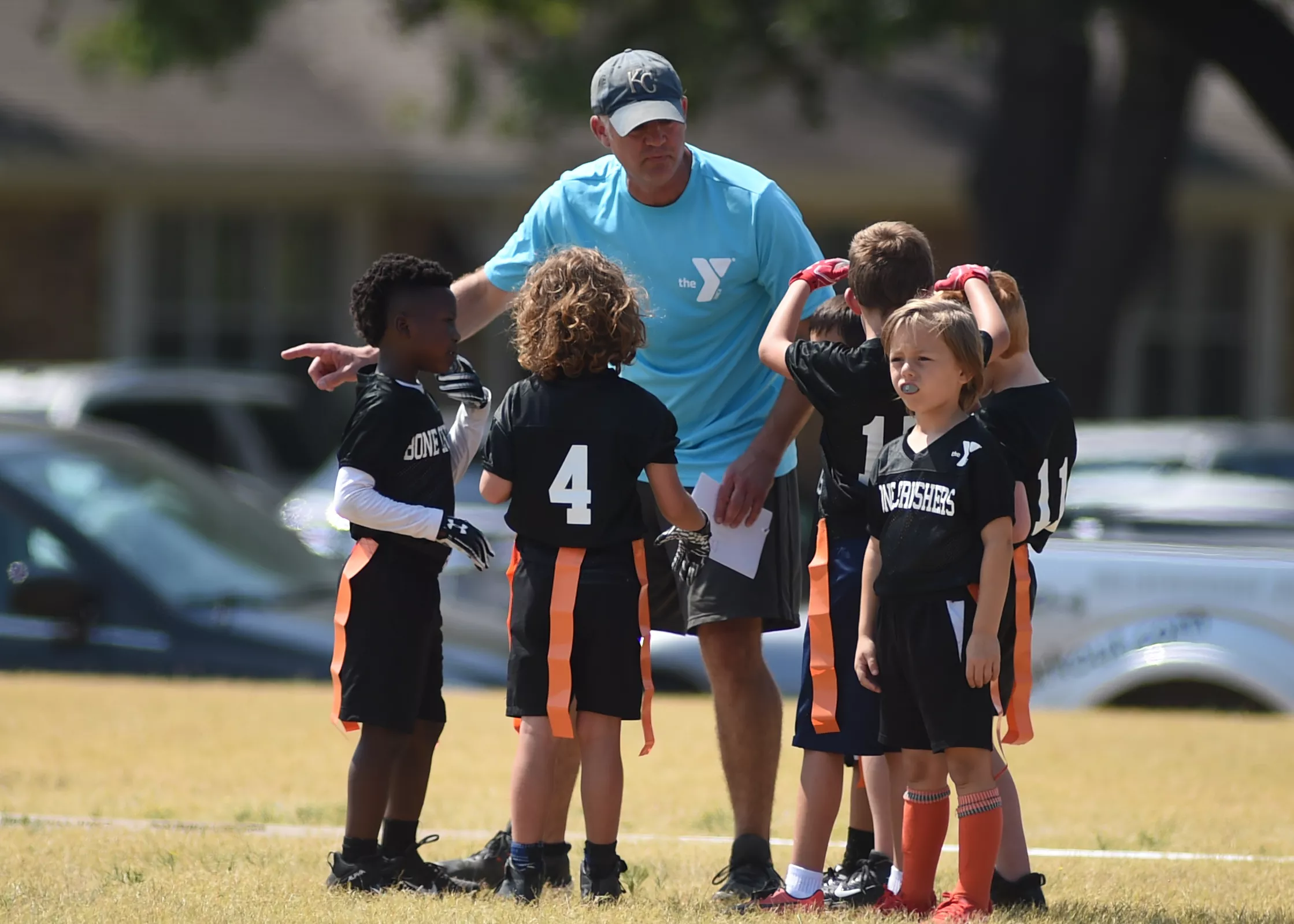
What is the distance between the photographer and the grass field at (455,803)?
4.25 m

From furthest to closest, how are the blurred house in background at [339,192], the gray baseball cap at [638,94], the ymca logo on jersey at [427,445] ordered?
the blurred house in background at [339,192], the gray baseball cap at [638,94], the ymca logo on jersey at [427,445]

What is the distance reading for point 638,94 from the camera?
4.64 metres

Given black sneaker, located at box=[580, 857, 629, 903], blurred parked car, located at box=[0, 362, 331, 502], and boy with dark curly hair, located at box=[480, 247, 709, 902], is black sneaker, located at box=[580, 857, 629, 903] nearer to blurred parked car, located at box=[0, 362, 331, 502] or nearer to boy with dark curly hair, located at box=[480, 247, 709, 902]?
boy with dark curly hair, located at box=[480, 247, 709, 902]

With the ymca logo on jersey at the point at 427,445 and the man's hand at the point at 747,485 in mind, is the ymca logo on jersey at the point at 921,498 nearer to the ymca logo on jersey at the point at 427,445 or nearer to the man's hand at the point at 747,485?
the man's hand at the point at 747,485

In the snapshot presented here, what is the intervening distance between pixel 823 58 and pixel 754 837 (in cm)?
1292

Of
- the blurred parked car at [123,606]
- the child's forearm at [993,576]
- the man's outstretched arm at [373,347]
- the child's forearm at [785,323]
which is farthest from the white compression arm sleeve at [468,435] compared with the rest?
the blurred parked car at [123,606]

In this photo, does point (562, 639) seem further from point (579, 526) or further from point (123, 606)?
point (123, 606)

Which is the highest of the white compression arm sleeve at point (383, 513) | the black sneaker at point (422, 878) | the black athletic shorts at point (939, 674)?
the white compression arm sleeve at point (383, 513)

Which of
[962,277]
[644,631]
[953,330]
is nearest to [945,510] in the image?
[953,330]

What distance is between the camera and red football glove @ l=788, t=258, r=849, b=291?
4.51 m

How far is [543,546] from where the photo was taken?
440 centimetres

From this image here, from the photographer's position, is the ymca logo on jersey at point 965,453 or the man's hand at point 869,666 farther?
the man's hand at point 869,666

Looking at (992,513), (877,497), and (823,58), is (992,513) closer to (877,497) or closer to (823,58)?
(877,497)

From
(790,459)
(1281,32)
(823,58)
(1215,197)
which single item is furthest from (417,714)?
(1215,197)
